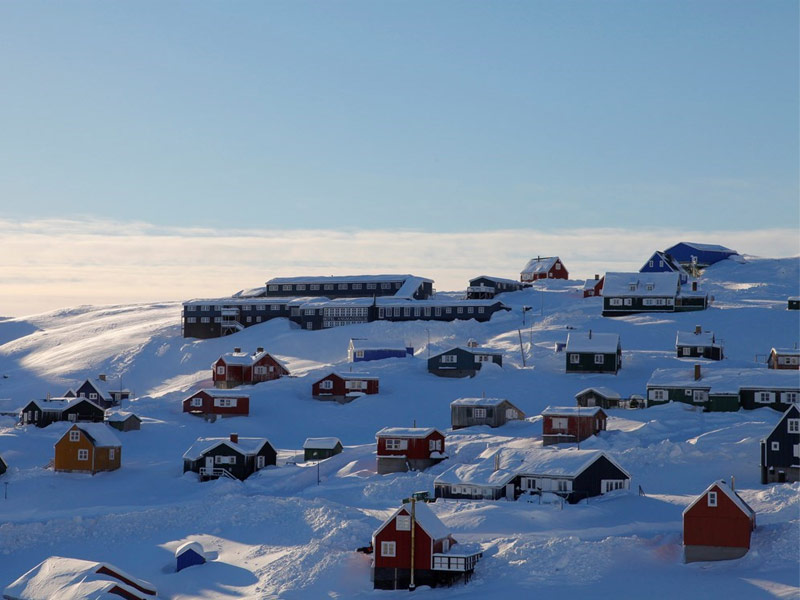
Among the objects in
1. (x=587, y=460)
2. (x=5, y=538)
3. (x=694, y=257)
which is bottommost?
(x=5, y=538)

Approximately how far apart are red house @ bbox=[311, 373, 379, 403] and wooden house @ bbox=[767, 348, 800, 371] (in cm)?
2798

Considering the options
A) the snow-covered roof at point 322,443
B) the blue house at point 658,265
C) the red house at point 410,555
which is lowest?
the red house at point 410,555

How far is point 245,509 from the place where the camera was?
5744 centimetres

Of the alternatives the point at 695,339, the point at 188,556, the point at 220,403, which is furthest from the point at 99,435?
the point at 695,339

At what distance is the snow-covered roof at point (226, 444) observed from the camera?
67125 mm

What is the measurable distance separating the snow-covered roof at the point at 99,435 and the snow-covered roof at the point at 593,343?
3446 centimetres

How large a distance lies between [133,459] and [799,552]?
135 feet

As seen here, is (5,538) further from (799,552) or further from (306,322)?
(306,322)

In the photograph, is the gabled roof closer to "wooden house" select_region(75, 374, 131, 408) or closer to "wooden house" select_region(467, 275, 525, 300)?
"wooden house" select_region(75, 374, 131, 408)

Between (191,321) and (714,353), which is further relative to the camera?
(191,321)

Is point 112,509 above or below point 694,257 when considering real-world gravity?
below

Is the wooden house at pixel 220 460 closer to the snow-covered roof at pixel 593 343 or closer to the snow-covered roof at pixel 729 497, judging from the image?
the snow-covered roof at pixel 729 497

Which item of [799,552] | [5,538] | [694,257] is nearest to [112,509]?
[5,538]

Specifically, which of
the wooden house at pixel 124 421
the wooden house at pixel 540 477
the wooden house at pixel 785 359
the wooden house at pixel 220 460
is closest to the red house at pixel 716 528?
the wooden house at pixel 540 477
